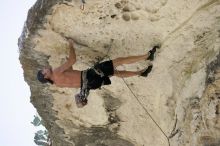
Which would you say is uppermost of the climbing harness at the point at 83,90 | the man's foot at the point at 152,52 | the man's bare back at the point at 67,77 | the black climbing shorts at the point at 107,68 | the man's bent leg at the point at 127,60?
the man's foot at the point at 152,52

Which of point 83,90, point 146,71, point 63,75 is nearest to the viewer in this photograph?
point 63,75

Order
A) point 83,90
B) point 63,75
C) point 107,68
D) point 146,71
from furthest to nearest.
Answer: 1. point 146,71
2. point 83,90
3. point 107,68
4. point 63,75

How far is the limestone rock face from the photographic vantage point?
4.98 meters

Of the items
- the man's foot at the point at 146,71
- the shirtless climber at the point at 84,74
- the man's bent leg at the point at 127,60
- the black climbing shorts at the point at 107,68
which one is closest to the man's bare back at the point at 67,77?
the shirtless climber at the point at 84,74

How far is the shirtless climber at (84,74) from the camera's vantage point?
506 centimetres

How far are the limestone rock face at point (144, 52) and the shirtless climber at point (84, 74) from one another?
0.34 m

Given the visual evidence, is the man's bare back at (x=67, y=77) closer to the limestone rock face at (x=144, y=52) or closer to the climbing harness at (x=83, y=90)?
the climbing harness at (x=83, y=90)

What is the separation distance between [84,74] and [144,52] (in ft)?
3.52

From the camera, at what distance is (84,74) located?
5.20 m

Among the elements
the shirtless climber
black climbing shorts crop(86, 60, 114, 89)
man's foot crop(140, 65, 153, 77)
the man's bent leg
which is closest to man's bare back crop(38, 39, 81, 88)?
the shirtless climber

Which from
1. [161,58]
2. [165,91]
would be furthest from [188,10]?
[165,91]

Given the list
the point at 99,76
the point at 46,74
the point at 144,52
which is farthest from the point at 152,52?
the point at 46,74

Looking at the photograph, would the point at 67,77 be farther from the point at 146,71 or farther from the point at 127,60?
the point at 146,71

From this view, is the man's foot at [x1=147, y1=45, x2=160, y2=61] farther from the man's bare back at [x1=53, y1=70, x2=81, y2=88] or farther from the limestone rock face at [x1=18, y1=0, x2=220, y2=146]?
the man's bare back at [x1=53, y1=70, x2=81, y2=88]
